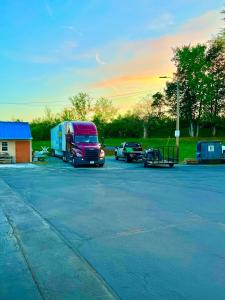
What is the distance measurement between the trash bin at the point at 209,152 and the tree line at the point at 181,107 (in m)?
43.2

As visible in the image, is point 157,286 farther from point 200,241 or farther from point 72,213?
point 72,213

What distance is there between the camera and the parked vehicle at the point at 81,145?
100ft

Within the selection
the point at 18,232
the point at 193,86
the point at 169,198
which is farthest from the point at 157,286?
the point at 193,86

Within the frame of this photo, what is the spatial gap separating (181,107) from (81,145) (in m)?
58.4

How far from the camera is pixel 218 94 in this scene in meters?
80.4

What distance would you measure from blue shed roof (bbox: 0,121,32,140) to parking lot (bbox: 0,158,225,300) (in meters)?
24.0

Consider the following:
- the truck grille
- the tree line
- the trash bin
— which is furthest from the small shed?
the tree line

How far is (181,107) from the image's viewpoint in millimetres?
85438

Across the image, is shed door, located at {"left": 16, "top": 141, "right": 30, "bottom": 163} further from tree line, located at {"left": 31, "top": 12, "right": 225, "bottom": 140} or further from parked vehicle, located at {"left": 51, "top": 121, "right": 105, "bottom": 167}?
tree line, located at {"left": 31, "top": 12, "right": 225, "bottom": 140}

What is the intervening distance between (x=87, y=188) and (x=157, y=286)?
11.5 metres

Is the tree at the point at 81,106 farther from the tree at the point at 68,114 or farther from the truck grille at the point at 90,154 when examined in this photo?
the truck grille at the point at 90,154

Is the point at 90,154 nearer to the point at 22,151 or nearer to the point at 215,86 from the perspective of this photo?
the point at 22,151

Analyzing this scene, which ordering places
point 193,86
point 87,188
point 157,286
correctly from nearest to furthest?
point 157,286
point 87,188
point 193,86

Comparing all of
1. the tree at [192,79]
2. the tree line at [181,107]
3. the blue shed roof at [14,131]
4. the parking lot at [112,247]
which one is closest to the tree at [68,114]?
the tree line at [181,107]
